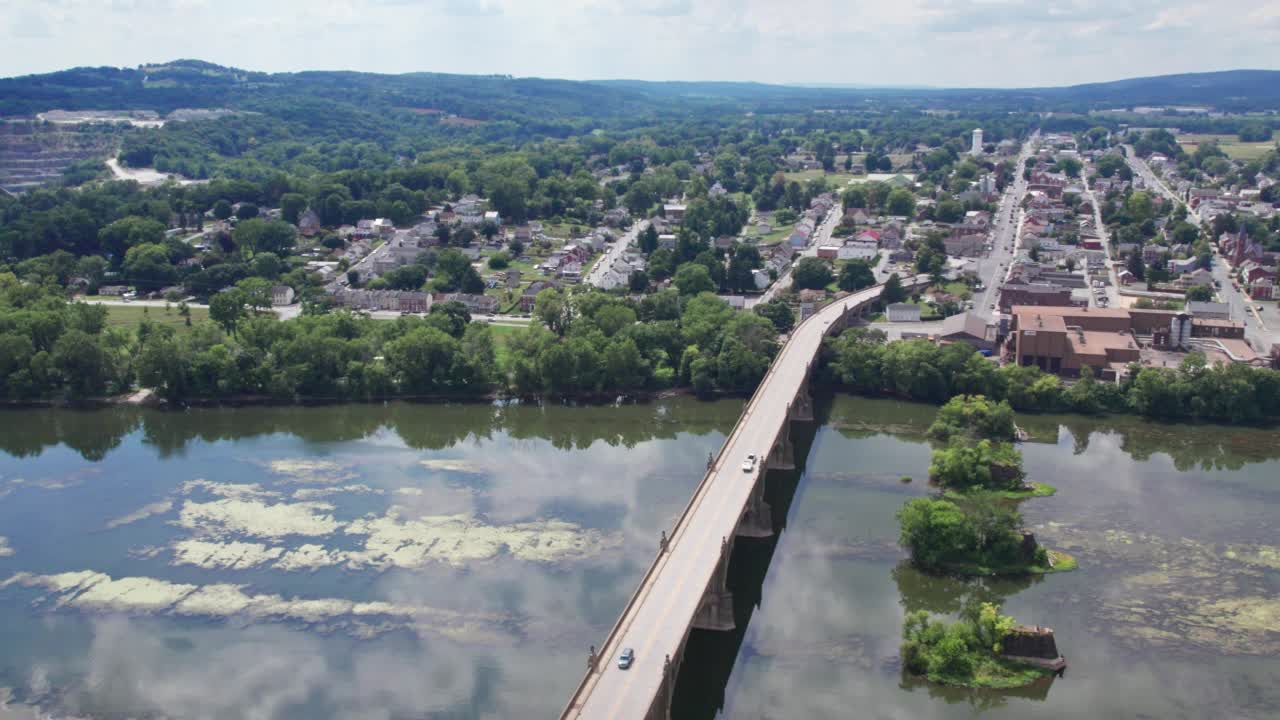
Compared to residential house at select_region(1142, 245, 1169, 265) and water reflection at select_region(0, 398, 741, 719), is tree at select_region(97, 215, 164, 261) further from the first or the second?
residential house at select_region(1142, 245, 1169, 265)

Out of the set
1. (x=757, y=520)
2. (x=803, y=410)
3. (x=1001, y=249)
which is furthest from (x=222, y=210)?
(x=757, y=520)

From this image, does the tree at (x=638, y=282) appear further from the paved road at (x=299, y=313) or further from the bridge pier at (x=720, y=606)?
the bridge pier at (x=720, y=606)

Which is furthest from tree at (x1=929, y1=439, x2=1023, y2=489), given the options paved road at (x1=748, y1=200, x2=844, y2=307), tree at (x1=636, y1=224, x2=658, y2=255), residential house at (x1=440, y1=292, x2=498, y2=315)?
tree at (x1=636, y1=224, x2=658, y2=255)

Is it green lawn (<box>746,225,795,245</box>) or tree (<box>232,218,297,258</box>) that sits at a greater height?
tree (<box>232,218,297,258</box>)

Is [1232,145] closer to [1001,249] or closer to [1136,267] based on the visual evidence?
[1001,249]

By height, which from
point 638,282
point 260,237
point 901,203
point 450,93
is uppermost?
point 450,93

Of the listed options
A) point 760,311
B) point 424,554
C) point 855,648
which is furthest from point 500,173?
point 855,648

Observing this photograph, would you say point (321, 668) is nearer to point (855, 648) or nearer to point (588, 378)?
point (855, 648)
